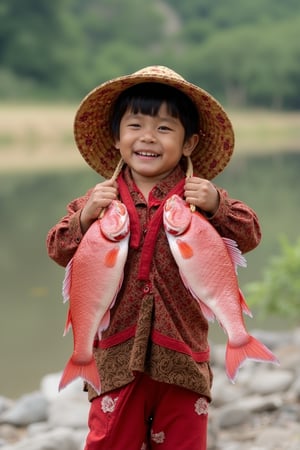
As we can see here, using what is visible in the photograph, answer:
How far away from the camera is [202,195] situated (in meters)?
2.05

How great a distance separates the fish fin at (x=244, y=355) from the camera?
1.93m

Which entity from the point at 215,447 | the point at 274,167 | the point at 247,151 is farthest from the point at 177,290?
the point at 247,151

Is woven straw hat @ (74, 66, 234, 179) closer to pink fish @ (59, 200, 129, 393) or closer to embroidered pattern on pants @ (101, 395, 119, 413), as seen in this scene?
pink fish @ (59, 200, 129, 393)

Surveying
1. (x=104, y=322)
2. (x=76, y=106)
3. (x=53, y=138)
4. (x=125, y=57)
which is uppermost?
(x=125, y=57)

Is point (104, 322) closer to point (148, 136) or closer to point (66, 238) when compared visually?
point (66, 238)

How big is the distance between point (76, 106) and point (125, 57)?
1148 centimetres

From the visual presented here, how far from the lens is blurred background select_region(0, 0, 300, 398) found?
5.49 meters

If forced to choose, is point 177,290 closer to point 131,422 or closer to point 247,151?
point 131,422

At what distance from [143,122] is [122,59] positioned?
44.8 meters

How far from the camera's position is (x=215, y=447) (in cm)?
317

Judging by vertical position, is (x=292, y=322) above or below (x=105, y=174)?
above

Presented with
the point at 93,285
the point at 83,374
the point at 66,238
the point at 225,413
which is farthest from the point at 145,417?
the point at 225,413

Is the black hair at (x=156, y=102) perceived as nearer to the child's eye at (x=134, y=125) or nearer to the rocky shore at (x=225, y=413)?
the child's eye at (x=134, y=125)

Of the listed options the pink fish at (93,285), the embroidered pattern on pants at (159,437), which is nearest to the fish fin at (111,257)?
the pink fish at (93,285)
